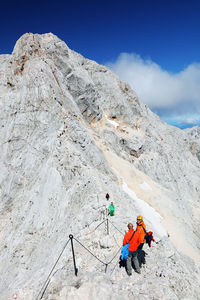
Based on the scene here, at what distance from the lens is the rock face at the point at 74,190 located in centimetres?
811

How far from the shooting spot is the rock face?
8109 millimetres

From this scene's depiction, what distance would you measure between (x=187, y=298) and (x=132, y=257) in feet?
7.84

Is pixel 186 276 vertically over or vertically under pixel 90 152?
under

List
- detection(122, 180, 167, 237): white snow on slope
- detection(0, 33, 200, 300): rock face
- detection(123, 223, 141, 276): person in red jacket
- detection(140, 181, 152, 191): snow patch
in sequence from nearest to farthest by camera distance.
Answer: detection(123, 223, 141, 276): person in red jacket
detection(0, 33, 200, 300): rock face
detection(122, 180, 167, 237): white snow on slope
detection(140, 181, 152, 191): snow patch

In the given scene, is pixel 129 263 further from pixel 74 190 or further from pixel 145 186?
pixel 145 186

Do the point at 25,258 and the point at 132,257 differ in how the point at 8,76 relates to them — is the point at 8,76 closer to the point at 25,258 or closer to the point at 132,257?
the point at 25,258

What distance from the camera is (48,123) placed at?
866 inches

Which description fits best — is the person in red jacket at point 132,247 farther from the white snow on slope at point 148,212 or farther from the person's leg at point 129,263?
the white snow on slope at point 148,212

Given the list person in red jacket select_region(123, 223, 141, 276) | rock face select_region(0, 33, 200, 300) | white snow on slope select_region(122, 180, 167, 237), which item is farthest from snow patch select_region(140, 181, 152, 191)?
person in red jacket select_region(123, 223, 141, 276)

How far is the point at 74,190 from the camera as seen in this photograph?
635 inches

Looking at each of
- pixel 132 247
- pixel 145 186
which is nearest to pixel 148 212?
pixel 145 186

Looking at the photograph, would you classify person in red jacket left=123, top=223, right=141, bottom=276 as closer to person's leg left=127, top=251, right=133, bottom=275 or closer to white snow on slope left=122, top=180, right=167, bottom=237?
person's leg left=127, top=251, right=133, bottom=275

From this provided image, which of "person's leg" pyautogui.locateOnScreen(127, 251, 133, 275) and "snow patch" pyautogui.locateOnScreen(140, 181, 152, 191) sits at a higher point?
"snow patch" pyautogui.locateOnScreen(140, 181, 152, 191)

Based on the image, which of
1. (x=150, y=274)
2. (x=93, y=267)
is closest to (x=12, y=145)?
(x=93, y=267)
